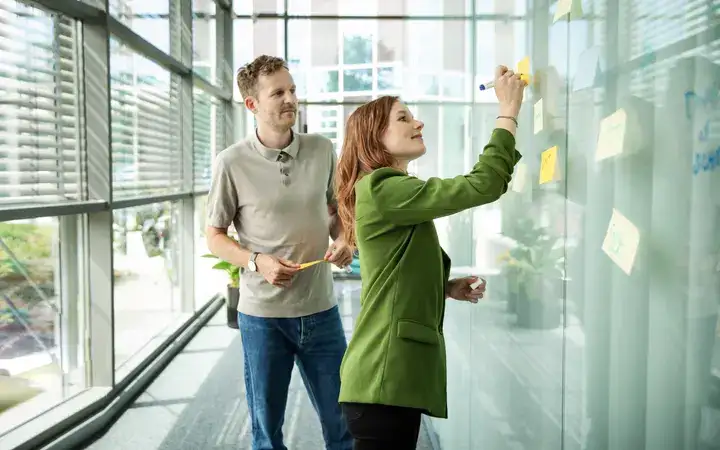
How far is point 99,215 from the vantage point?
10.3ft

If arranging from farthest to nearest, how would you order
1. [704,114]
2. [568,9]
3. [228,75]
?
[228,75] → [568,9] → [704,114]

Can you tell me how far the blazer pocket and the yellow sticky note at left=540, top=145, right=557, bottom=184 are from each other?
38 centimetres

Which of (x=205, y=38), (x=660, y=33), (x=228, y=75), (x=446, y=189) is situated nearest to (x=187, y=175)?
(x=205, y=38)

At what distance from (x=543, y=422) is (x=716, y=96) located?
2.66 feet

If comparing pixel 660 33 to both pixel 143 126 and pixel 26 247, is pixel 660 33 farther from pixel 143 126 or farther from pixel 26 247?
pixel 143 126

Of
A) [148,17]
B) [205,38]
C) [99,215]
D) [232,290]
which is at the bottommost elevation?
[232,290]

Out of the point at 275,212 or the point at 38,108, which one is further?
the point at 38,108

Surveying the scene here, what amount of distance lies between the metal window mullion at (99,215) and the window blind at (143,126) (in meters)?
0.31

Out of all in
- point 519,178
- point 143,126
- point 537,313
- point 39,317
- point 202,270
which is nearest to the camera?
point 537,313

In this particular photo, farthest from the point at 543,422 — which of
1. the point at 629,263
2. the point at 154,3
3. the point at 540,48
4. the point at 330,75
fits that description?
the point at 330,75

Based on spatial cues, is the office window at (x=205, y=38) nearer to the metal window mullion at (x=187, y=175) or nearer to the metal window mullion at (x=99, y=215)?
the metal window mullion at (x=187, y=175)

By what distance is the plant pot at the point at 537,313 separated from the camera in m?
1.22

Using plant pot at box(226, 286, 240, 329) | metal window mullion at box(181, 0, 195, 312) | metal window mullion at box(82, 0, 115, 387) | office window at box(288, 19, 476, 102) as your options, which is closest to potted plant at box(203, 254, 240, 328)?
plant pot at box(226, 286, 240, 329)

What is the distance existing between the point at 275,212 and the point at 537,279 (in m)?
0.84
